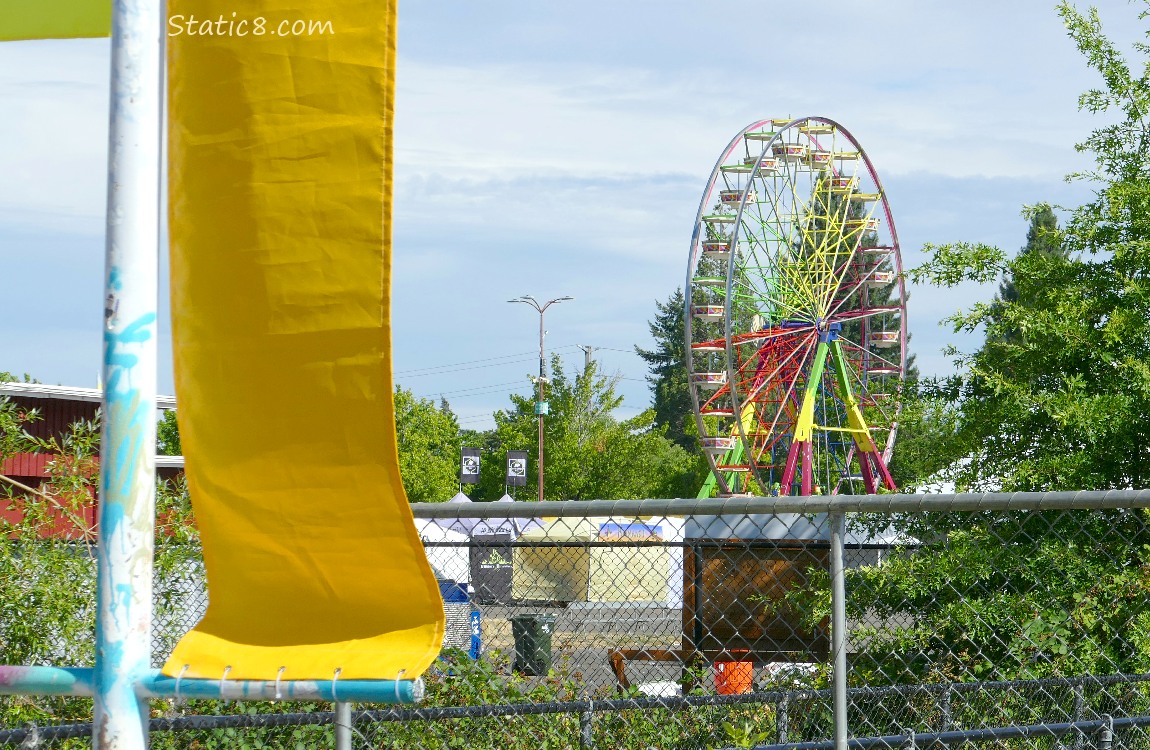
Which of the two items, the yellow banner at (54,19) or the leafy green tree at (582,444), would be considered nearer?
the yellow banner at (54,19)

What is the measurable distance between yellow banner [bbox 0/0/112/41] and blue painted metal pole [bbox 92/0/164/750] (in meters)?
0.18

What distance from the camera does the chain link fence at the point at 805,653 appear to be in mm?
4594

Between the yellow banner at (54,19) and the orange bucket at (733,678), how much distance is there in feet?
15.3

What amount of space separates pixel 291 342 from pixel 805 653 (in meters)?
3.49

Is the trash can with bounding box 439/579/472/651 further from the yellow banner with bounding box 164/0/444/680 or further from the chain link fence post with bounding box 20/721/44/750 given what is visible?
the yellow banner with bounding box 164/0/444/680

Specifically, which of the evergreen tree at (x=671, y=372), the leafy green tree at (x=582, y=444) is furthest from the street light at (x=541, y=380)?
the evergreen tree at (x=671, y=372)

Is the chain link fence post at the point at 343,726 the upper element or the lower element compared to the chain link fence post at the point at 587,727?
upper

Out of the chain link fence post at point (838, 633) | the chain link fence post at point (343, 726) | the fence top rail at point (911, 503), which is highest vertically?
the fence top rail at point (911, 503)

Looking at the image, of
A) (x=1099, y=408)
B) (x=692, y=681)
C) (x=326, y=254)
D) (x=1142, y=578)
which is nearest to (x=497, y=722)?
(x=692, y=681)

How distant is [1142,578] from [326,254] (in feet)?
16.1

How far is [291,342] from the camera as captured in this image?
200 cm

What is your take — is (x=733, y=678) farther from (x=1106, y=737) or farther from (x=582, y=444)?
(x=582, y=444)

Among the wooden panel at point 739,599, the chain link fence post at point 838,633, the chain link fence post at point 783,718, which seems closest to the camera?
the chain link fence post at point 838,633

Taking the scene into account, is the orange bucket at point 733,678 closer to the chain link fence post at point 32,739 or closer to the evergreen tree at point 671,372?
the chain link fence post at point 32,739
